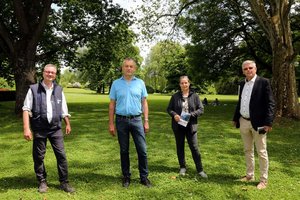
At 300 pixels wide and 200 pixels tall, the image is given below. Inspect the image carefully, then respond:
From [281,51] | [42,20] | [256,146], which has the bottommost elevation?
[256,146]

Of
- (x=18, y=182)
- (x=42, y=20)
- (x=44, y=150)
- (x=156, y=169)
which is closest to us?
(x=44, y=150)

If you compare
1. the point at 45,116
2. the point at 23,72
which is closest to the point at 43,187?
the point at 45,116

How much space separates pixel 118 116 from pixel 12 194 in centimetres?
242

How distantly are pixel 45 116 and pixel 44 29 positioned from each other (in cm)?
1469

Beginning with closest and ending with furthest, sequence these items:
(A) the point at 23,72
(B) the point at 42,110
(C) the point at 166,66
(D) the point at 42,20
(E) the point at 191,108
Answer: (B) the point at 42,110, (E) the point at 191,108, (D) the point at 42,20, (A) the point at 23,72, (C) the point at 166,66

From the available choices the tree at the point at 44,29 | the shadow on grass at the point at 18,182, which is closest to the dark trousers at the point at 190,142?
the shadow on grass at the point at 18,182

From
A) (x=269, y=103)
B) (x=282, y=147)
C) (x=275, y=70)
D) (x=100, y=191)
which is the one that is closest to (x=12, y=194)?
(x=100, y=191)

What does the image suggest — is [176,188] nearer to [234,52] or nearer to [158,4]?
[158,4]

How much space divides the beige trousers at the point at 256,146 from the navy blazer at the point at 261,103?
0.21 meters

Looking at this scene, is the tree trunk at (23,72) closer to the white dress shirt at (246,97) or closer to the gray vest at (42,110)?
the gray vest at (42,110)

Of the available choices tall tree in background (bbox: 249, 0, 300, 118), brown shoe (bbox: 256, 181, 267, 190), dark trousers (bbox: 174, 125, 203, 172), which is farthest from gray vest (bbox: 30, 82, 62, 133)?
tall tree in background (bbox: 249, 0, 300, 118)

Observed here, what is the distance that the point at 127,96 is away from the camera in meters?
6.41

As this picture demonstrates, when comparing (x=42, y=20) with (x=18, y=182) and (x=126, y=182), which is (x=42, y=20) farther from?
(x=126, y=182)

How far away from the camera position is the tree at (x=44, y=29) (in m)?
17.8
